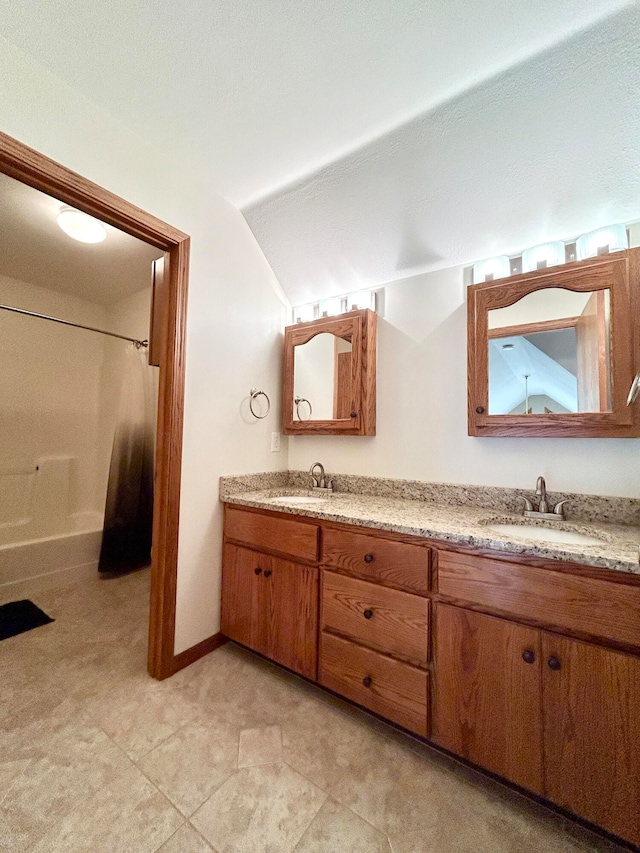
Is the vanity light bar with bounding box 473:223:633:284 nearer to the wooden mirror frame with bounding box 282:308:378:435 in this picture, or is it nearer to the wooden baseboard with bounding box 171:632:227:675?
the wooden mirror frame with bounding box 282:308:378:435

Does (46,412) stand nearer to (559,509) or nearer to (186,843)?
(186,843)

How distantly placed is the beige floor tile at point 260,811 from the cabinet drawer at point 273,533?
0.69m

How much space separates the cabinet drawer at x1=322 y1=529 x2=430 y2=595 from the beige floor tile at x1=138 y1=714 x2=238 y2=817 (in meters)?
0.71

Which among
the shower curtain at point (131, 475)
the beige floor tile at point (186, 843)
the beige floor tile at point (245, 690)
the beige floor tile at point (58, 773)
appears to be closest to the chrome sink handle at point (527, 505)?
the beige floor tile at point (245, 690)

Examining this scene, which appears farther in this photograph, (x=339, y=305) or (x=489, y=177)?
(x=339, y=305)

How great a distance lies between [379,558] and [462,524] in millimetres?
343

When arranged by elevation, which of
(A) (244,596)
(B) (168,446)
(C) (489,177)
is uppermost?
(C) (489,177)

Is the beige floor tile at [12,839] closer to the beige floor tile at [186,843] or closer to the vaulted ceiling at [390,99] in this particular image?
the beige floor tile at [186,843]

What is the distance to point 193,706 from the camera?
133 cm

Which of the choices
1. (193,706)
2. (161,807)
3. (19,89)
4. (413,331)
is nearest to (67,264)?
(19,89)

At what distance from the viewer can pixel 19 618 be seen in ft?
6.28

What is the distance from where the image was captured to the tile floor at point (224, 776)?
877mm

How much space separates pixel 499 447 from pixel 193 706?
1773 mm

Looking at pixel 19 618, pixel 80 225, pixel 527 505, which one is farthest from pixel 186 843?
pixel 80 225
